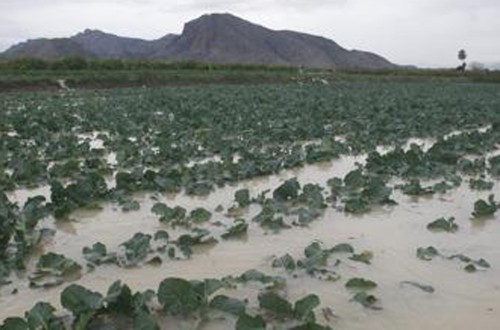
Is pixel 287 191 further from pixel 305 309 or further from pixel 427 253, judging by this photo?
pixel 305 309

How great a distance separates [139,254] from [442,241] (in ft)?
8.44

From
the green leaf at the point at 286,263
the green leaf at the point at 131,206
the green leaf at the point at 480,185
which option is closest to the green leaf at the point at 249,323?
the green leaf at the point at 286,263

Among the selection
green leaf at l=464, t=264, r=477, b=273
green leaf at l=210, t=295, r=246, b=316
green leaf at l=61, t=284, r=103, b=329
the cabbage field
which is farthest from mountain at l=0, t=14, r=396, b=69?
green leaf at l=61, t=284, r=103, b=329

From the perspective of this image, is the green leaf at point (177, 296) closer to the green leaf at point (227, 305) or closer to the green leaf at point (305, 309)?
the green leaf at point (227, 305)

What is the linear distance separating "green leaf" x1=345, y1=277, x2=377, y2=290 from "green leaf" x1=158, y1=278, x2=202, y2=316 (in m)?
1.13

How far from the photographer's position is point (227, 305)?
3.88 m

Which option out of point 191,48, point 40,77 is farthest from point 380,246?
point 191,48

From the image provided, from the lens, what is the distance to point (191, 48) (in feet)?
398

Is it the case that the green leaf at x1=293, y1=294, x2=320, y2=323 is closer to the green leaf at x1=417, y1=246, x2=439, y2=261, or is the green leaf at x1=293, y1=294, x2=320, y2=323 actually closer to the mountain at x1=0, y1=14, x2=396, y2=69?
the green leaf at x1=417, y1=246, x2=439, y2=261

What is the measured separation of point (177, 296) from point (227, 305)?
0.30m

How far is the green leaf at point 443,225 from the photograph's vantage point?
6.01 meters

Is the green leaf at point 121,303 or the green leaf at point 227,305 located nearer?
the green leaf at point 121,303

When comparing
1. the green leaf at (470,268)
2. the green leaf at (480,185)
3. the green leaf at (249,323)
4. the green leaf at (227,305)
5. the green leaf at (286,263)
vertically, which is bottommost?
the green leaf at (480,185)

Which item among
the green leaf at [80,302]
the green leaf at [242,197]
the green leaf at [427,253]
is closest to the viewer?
the green leaf at [80,302]
